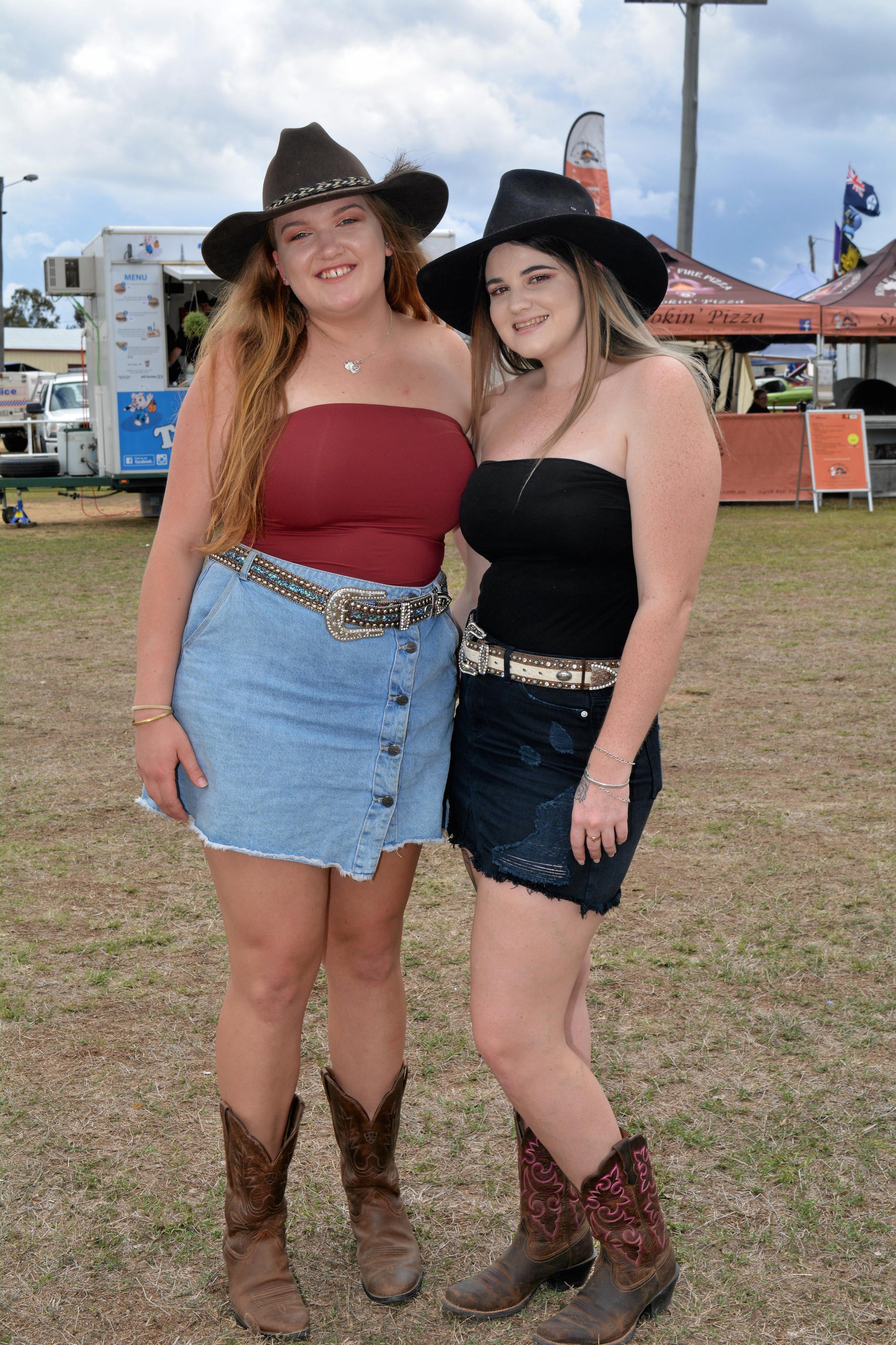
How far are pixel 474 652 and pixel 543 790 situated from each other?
0.28 m

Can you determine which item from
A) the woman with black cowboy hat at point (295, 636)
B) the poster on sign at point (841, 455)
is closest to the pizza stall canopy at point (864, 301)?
the poster on sign at point (841, 455)

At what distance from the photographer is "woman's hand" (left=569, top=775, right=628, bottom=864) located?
6.44ft

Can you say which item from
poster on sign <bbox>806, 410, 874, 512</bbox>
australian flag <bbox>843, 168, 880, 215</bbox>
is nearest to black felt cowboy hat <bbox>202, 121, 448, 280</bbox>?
poster on sign <bbox>806, 410, 874, 512</bbox>

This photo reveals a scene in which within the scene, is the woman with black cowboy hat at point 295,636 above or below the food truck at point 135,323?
below

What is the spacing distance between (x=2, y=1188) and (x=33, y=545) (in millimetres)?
11759

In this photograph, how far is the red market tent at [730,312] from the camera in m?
15.2

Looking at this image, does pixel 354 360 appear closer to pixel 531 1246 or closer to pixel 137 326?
pixel 531 1246

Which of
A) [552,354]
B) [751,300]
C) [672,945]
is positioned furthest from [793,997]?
[751,300]

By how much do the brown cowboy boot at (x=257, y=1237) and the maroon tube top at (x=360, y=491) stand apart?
1.04 metres

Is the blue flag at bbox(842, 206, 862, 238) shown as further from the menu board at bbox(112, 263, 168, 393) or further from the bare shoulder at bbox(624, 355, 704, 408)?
the bare shoulder at bbox(624, 355, 704, 408)

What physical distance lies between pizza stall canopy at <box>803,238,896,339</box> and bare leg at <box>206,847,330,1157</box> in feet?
49.6

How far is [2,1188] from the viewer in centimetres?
254

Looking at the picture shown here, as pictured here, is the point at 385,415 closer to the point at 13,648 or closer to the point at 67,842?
the point at 67,842

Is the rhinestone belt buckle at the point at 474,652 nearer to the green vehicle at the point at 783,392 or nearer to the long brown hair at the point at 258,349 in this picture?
the long brown hair at the point at 258,349
